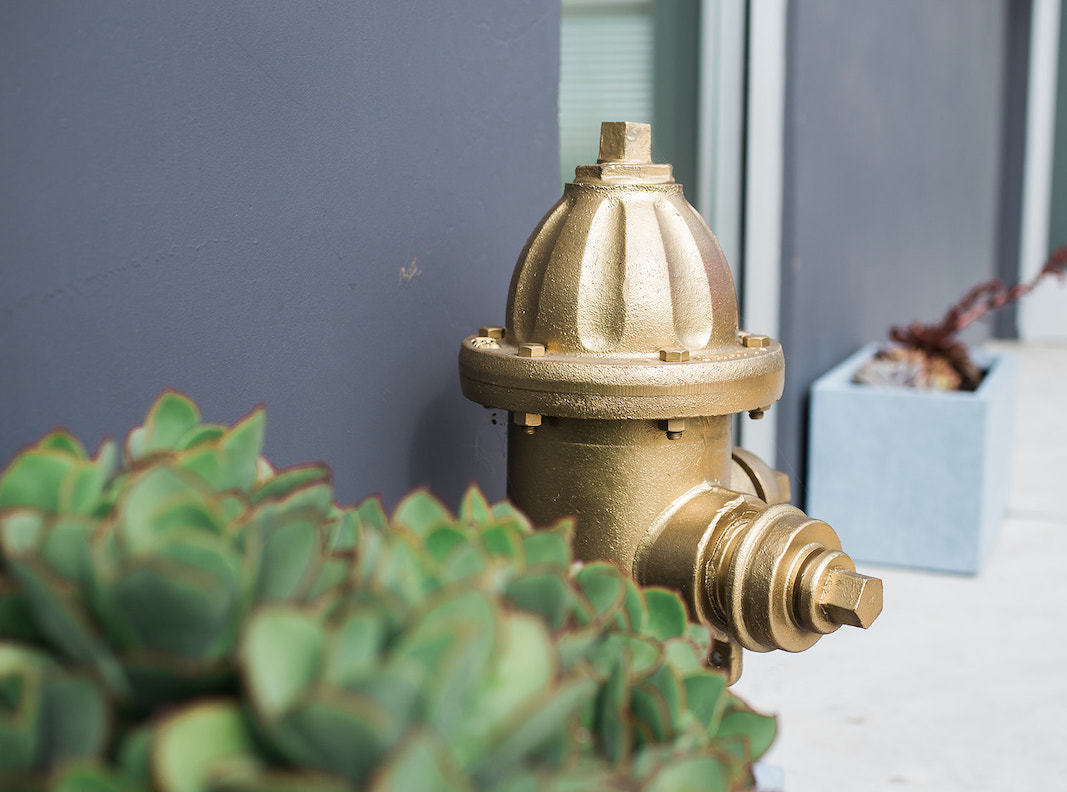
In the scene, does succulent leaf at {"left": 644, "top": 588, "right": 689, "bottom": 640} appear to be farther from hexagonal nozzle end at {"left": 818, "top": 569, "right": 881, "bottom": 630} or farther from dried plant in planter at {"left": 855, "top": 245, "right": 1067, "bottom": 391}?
dried plant in planter at {"left": 855, "top": 245, "right": 1067, "bottom": 391}

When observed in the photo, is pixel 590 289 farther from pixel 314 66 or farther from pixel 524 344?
pixel 314 66

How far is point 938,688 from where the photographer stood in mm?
1627

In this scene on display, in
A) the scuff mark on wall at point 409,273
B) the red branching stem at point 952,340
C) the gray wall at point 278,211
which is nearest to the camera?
the gray wall at point 278,211

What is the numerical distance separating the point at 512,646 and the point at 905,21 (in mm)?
2974

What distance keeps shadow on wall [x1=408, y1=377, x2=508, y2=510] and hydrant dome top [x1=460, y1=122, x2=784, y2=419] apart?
6.1 inches

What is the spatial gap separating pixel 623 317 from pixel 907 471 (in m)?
1.48

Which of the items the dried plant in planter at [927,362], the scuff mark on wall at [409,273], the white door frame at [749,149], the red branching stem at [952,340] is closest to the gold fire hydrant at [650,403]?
the scuff mark on wall at [409,273]

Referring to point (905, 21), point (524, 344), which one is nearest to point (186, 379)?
point (524, 344)

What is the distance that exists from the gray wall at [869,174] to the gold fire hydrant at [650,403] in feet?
4.33

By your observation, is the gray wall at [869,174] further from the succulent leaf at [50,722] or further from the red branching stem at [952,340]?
the succulent leaf at [50,722]

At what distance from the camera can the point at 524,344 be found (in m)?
0.92

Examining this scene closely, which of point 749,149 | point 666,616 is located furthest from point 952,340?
point 666,616

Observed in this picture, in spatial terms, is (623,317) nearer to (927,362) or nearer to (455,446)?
(455,446)

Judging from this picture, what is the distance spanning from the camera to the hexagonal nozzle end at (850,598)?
839 millimetres
